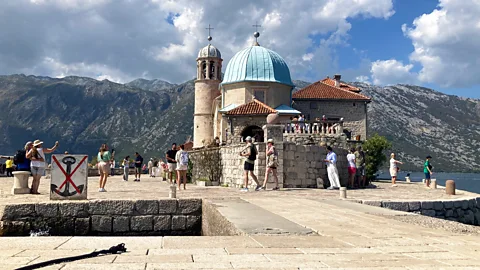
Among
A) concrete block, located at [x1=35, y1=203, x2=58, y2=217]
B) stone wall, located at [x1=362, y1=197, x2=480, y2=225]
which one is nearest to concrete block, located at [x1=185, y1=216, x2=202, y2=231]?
concrete block, located at [x1=35, y1=203, x2=58, y2=217]

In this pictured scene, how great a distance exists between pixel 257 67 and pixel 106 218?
2929 centimetres

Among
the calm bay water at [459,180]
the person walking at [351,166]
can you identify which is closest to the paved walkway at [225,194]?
the person walking at [351,166]

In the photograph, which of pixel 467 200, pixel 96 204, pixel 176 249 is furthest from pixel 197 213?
pixel 467 200

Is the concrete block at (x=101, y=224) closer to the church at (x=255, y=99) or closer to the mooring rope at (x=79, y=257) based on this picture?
the mooring rope at (x=79, y=257)

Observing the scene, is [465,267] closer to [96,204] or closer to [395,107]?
[96,204]

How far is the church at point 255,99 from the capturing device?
32.3 meters

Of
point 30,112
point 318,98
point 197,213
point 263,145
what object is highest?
point 30,112

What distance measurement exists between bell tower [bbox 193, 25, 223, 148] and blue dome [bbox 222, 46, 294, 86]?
259 inches

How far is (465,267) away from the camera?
402 centimetres

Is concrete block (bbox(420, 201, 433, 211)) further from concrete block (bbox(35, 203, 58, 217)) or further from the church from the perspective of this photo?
the church

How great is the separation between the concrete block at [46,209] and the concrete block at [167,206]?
2230 millimetres

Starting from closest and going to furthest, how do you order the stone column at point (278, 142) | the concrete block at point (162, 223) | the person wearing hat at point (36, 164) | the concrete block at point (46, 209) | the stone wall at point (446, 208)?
the concrete block at point (46, 209)
the concrete block at point (162, 223)
the stone wall at point (446, 208)
the person wearing hat at point (36, 164)
the stone column at point (278, 142)

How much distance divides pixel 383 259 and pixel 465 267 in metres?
0.71

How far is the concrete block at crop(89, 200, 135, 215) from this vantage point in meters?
9.99
